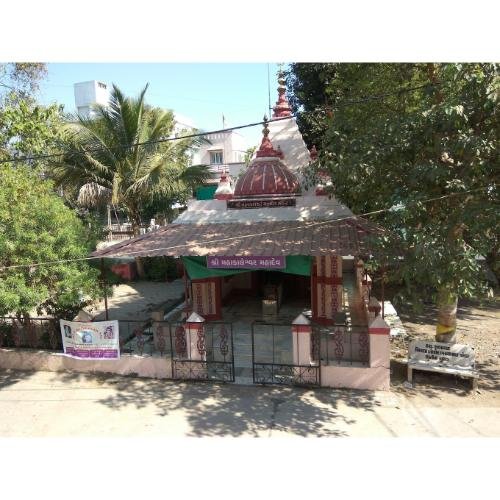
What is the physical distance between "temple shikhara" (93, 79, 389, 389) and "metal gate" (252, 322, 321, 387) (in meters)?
0.02

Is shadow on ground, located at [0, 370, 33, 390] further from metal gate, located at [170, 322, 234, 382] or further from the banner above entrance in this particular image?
the banner above entrance

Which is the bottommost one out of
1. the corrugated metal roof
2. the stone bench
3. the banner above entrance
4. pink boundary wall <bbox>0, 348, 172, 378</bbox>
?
pink boundary wall <bbox>0, 348, 172, 378</bbox>

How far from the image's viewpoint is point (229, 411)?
7781mm

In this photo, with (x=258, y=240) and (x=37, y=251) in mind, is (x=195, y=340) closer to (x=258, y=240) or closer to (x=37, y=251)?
(x=258, y=240)

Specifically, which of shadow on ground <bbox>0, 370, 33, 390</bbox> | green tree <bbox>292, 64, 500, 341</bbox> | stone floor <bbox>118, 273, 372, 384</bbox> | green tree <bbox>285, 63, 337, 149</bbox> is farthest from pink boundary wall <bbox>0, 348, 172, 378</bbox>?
green tree <bbox>285, 63, 337, 149</bbox>

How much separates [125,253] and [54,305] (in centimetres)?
199

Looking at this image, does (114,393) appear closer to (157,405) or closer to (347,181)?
(157,405)

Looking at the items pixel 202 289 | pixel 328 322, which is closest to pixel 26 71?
pixel 202 289

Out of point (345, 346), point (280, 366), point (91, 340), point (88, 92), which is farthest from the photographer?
point (88, 92)

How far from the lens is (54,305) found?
32.2 feet

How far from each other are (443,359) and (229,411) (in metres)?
4.33

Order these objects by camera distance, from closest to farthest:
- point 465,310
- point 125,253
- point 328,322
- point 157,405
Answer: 1. point 157,405
2. point 125,253
3. point 328,322
4. point 465,310

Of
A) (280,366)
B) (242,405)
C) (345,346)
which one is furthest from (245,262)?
(242,405)

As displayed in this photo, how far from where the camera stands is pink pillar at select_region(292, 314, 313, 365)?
8.51 meters
